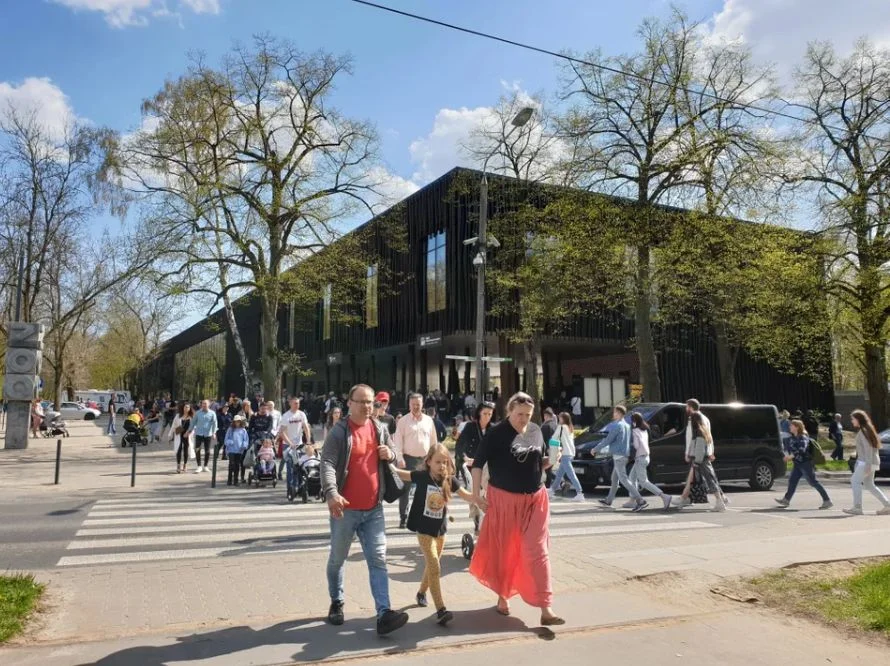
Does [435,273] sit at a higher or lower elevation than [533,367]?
higher

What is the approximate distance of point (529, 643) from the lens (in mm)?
4863

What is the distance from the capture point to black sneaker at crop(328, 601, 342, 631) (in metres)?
5.14

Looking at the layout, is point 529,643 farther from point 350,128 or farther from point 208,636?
point 350,128

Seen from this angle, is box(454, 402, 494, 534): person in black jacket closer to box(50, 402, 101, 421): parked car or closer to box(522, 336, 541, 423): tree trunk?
box(522, 336, 541, 423): tree trunk

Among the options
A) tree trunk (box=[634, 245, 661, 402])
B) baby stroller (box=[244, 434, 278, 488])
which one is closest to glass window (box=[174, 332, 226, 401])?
tree trunk (box=[634, 245, 661, 402])

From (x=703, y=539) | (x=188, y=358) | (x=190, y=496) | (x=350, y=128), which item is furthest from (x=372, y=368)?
(x=188, y=358)

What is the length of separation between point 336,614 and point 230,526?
517 cm

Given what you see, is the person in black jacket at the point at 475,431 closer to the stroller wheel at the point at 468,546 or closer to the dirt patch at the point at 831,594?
the stroller wheel at the point at 468,546

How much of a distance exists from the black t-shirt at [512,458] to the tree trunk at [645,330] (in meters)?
17.0

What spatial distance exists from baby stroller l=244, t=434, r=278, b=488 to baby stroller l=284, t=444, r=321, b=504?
136 cm

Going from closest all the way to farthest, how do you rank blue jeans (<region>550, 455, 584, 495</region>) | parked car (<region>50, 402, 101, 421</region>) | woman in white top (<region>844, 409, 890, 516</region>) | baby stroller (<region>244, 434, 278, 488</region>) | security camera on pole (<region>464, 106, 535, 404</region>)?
1. woman in white top (<region>844, 409, 890, 516</region>)
2. blue jeans (<region>550, 455, 584, 495</region>)
3. baby stroller (<region>244, 434, 278, 488</region>)
4. security camera on pole (<region>464, 106, 535, 404</region>)
5. parked car (<region>50, 402, 101, 421</region>)

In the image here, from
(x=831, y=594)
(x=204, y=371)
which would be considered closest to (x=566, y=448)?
(x=831, y=594)

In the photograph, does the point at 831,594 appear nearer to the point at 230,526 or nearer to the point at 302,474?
the point at 230,526

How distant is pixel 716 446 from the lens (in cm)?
1493
